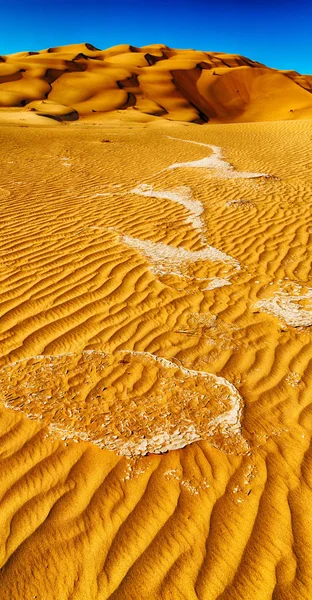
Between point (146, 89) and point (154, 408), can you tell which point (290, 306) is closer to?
point (154, 408)

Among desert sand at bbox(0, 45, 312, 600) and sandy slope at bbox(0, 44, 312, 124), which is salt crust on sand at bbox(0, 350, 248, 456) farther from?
sandy slope at bbox(0, 44, 312, 124)

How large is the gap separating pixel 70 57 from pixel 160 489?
2107 inches

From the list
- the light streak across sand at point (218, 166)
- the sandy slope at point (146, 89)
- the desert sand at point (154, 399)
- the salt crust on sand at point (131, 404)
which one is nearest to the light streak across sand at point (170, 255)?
the desert sand at point (154, 399)

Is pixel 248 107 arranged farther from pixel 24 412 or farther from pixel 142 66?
pixel 24 412

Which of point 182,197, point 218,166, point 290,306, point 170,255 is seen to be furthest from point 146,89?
point 290,306

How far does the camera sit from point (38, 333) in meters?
3.75

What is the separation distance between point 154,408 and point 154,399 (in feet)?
0.31

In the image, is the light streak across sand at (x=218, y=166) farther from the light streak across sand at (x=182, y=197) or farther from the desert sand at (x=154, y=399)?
the desert sand at (x=154, y=399)

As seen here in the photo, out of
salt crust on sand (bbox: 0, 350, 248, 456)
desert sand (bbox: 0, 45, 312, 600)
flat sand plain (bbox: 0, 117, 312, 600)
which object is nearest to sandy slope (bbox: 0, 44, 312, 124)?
desert sand (bbox: 0, 45, 312, 600)

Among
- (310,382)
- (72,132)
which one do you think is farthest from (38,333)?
(72,132)

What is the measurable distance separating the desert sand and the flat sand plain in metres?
0.01

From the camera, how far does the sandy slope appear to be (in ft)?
117

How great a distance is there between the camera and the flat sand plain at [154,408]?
2.04m

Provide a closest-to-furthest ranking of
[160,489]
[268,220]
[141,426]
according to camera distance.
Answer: [160,489] → [141,426] → [268,220]
